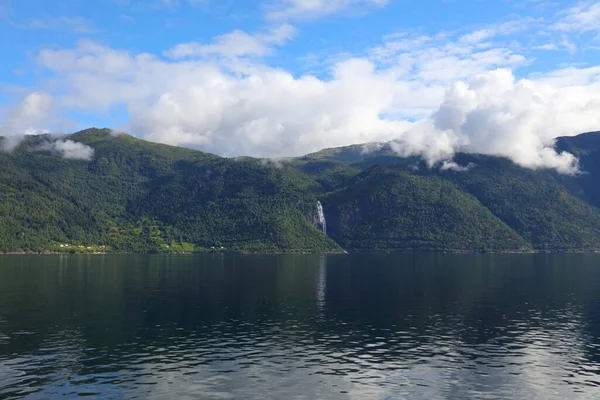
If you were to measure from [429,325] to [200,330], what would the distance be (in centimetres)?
4600

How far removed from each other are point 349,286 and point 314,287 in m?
13.7

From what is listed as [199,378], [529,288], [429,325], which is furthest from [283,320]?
[529,288]

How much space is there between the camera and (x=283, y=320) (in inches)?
4668

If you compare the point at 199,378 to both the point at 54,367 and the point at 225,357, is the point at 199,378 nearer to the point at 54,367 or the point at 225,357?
the point at 225,357

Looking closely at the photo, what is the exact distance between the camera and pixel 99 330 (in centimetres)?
10469

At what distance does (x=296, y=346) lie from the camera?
9325 cm

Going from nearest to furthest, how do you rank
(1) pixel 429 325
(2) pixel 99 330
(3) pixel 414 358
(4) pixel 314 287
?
(3) pixel 414 358
(2) pixel 99 330
(1) pixel 429 325
(4) pixel 314 287

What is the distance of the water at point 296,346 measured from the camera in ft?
231

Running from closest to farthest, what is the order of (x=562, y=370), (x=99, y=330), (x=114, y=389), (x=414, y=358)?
(x=114, y=389) → (x=562, y=370) → (x=414, y=358) → (x=99, y=330)

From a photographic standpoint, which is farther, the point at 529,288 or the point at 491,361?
the point at 529,288

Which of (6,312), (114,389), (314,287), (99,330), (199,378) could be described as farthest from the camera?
(314,287)

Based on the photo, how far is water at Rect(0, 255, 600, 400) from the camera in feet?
231

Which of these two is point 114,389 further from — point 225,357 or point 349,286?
point 349,286

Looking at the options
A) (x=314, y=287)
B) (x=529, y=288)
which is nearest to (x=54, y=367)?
(x=314, y=287)
